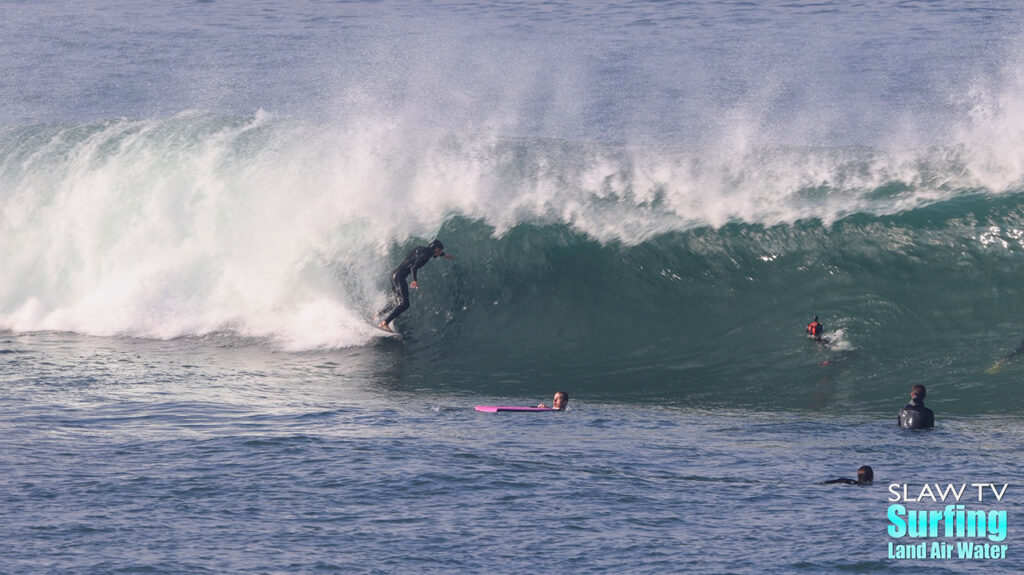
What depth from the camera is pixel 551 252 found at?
1944 cm

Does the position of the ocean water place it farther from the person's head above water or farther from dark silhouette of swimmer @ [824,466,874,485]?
the person's head above water

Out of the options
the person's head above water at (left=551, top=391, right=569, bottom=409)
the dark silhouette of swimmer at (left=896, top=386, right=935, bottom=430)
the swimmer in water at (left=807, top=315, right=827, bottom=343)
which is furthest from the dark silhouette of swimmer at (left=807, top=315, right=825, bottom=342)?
the person's head above water at (left=551, top=391, right=569, bottom=409)

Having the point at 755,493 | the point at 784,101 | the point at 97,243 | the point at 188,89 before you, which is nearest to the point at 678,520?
the point at 755,493

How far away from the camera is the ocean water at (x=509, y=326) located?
10.2m

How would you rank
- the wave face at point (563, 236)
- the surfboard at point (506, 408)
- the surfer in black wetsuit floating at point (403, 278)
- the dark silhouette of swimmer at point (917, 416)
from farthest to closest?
the surfer in black wetsuit floating at point (403, 278), the wave face at point (563, 236), the surfboard at point (506, 408), the dark silhouette of swimmer at point (917, 416)

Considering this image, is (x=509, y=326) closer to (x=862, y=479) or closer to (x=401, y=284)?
(x=401, y=284)

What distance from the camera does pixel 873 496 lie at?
34.8 ft

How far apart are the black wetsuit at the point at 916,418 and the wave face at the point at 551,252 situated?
63.1 inches

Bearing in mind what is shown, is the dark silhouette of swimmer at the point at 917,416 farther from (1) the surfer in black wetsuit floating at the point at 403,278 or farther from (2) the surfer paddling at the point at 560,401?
(1) the surfer in black wetsuit floating at the point at 403,278

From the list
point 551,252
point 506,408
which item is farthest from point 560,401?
point 551,252

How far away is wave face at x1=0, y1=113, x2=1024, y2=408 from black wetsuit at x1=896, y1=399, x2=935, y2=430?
1.60 m

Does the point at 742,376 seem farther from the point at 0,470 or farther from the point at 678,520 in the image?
the point at 0,470

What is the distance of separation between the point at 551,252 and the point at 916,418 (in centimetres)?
762

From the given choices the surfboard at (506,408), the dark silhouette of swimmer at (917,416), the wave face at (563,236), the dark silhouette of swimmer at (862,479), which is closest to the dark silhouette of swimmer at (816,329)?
the wave face at (563,236)
